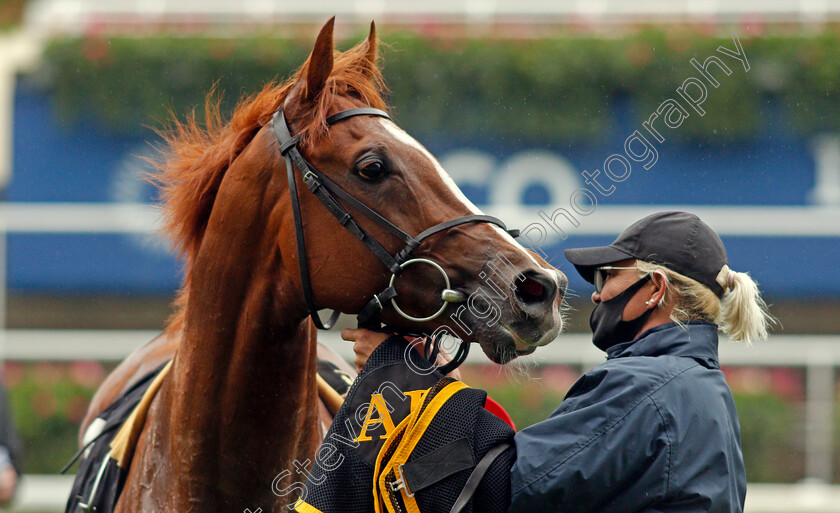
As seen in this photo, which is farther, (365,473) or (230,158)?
(230,158)

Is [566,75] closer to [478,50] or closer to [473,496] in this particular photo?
[478,50]

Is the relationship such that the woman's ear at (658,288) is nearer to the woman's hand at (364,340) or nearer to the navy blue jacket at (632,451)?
the navy blue jacket at (632,451)

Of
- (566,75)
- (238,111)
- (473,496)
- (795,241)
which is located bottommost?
(473,496)

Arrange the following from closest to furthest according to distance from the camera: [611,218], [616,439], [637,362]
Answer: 1. [616,439]
2. [637,362]
3. [611,218]

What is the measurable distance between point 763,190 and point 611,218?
131cm

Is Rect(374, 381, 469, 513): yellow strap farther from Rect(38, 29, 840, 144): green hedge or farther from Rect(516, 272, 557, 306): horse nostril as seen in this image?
Rect(38, 29, 840, 144): green hedge

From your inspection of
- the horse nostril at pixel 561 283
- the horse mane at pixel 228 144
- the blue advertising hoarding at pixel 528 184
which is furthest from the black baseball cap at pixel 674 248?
the blue advertising hoarding at pixel 528 184

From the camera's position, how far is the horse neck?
6.60 ft

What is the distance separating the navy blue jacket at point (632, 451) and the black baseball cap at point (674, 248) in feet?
0.83

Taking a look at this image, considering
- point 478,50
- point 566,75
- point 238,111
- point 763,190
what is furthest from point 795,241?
point 238,111

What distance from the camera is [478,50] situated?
6.84 meters

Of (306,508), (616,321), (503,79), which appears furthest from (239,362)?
(503,79)

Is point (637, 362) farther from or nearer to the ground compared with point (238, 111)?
nearer to the ground

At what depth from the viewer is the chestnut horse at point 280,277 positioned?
1.87 m
